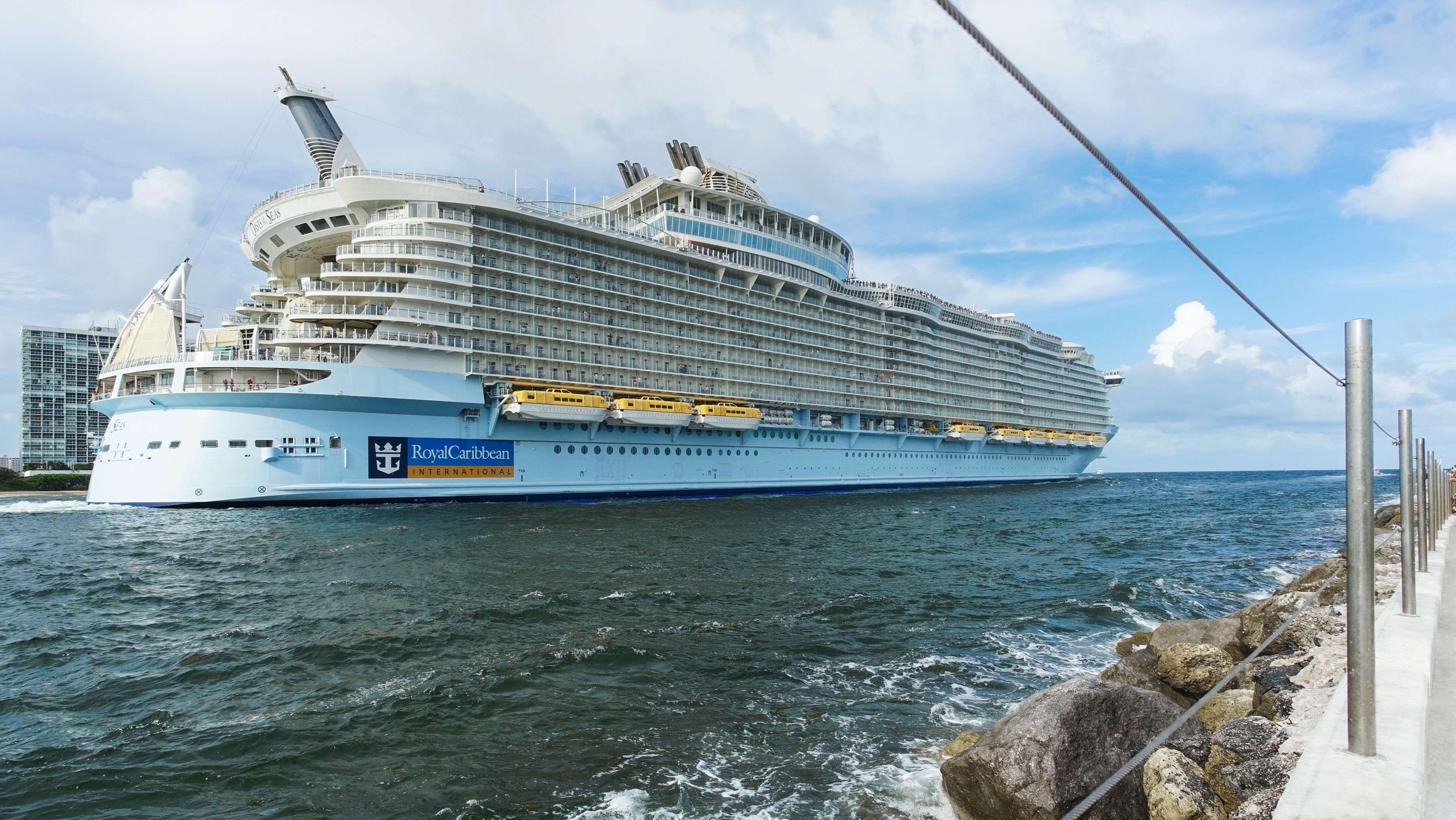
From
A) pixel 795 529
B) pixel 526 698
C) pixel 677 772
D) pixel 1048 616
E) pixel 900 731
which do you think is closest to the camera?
pixel 677 772

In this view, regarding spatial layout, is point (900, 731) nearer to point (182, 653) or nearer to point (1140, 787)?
point (1140, 787)

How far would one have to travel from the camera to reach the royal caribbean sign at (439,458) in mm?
34469

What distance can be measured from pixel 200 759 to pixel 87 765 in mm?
1233

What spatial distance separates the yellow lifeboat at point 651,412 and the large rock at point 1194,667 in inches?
1340

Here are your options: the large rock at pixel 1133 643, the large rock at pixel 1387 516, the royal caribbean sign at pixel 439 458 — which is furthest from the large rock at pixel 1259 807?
the royal caribbean sign at pixel 439 458

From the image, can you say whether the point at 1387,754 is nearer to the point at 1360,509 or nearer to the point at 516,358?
the point at 1360,509

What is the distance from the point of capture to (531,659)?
482 inches

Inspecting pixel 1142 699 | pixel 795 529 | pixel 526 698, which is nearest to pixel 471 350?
pixel 795 529

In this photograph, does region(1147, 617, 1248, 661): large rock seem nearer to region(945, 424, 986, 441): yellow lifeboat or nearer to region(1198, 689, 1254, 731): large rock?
region(1198, 689, 1254, 731): large rock

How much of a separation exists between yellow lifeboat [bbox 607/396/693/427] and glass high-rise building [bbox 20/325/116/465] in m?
87.6

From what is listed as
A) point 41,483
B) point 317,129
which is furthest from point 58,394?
point 317,129

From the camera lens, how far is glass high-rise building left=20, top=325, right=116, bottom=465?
94375 mm

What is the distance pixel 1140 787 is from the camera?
6.35 meters

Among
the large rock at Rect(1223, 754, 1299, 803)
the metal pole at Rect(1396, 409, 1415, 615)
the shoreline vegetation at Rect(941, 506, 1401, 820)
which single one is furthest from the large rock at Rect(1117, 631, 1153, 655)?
the large rock at Rect(1223, 754, 1299, 803)
